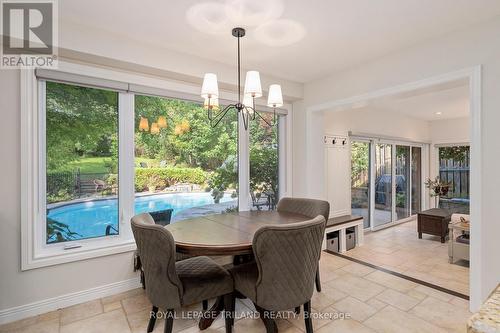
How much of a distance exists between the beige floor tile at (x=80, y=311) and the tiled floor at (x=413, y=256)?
3.37 m

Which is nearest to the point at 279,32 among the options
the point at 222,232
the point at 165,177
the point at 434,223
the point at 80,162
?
the point at 222,232

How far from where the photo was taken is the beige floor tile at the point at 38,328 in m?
2.04

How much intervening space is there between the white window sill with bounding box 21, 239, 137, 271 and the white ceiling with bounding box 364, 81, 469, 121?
3.84 metres

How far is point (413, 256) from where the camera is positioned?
3975mm

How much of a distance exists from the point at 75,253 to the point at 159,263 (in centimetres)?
127

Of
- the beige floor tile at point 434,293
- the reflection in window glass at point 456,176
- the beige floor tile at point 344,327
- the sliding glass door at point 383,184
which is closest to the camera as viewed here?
the beige floor tile at point 344,327

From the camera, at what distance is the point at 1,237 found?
84.2 inches

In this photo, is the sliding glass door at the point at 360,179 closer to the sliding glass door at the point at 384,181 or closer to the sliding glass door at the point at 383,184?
the sliding glass door at the point at 384,181

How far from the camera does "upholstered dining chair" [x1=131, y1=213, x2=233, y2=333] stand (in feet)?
5.40

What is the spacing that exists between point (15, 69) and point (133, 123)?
994 mm

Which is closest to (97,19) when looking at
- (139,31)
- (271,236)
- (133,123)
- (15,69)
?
(139,31)

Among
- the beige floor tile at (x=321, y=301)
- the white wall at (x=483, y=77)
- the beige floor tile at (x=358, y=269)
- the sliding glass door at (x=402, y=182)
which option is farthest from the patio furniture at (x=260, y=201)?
the sliding glass door at (x=402, y=182)

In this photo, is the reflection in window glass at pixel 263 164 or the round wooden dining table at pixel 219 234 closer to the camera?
the round wooden dining table at pixel 219 234

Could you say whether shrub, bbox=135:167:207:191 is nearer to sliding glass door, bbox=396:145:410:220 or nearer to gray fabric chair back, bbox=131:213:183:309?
gray fabric chair back, bbox=131:213:183:309
